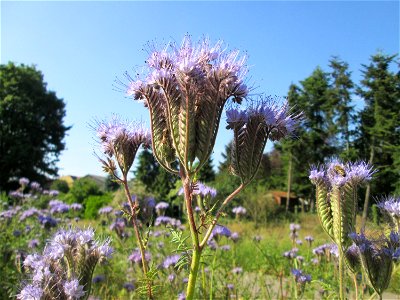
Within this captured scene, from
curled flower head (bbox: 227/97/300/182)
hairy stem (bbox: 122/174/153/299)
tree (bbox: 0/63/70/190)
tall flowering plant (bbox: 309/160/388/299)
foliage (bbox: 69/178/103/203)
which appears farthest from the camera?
foliage (bbox: 69/178/103/203)

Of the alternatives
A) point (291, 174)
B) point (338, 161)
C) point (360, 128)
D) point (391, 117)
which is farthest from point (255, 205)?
point (338, 161)

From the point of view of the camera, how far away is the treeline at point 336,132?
2181 centimetres

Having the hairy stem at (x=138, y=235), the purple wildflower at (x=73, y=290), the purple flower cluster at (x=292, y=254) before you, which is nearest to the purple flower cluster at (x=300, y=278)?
the purple flower cluster at (x=292, y=254)

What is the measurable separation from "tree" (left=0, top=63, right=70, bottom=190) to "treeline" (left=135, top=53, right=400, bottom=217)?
899 cm

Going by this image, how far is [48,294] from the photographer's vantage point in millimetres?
1680

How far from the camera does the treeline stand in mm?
21812

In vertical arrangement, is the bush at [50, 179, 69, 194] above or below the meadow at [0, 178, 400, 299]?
above

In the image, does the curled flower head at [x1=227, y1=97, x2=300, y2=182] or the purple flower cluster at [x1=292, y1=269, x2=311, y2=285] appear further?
the purple flower cluster at [x1=292, y1=269, x2=311, y2=285]

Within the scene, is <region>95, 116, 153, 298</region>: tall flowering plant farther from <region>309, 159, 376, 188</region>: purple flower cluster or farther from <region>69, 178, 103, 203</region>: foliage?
<region>69, 178, 103, 203</region>: foliage

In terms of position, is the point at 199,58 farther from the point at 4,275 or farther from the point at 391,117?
the point at 391,117

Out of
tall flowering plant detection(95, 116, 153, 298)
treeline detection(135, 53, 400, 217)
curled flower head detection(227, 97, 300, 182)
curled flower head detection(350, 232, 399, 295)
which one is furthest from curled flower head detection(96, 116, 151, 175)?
treeline detection(135, 53, 400, 217)

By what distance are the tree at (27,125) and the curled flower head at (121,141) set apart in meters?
30.1

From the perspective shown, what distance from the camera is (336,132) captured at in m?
29.9

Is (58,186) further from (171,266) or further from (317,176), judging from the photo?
(317,176)
